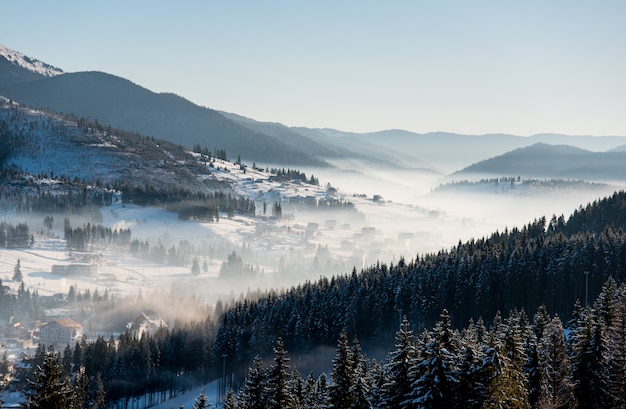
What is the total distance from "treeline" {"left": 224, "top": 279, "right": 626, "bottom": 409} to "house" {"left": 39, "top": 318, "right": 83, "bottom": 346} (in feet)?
342

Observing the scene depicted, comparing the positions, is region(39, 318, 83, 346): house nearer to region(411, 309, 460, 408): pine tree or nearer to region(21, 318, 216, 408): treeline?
region(21, 318, 216, 408): treeline

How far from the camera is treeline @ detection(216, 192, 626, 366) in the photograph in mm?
105000

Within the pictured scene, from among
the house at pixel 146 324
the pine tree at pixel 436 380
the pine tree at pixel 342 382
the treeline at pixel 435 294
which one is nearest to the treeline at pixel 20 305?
the house at pixel 146 324

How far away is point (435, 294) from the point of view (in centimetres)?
10975

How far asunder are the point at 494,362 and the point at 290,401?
45.1 feet

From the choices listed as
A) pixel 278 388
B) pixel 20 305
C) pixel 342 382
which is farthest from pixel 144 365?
pixel 342 382

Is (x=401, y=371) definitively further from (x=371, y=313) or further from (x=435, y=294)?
(x=371, y=313)

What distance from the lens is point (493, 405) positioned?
1453 inches

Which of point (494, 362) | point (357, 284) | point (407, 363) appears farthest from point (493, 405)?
point (357, 284)

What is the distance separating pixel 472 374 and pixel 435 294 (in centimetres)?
7429

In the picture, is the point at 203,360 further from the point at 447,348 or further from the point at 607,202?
the point at 607,202

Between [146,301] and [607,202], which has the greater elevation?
[607,202]

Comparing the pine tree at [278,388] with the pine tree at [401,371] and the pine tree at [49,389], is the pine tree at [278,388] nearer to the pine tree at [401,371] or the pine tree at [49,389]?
the pine tree at [401,371]

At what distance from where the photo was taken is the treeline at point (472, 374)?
120 ft
